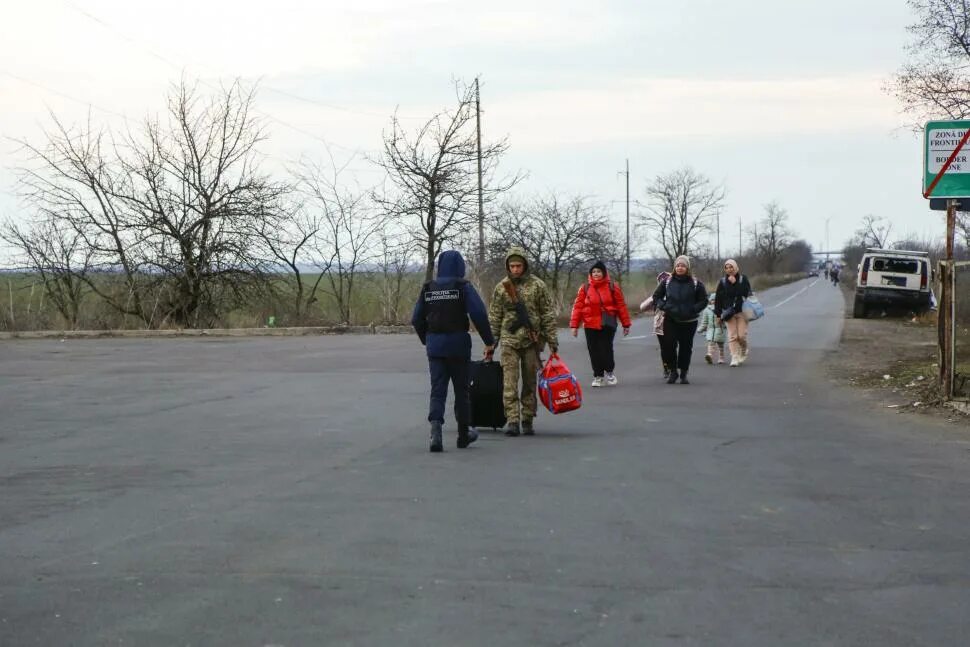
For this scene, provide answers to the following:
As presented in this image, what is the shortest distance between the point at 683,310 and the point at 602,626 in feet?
40.1

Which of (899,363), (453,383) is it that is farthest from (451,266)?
(899,363)

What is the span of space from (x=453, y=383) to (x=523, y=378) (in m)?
1.35

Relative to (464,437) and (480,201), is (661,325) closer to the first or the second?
(464,437)

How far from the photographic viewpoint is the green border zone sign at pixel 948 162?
13.4 m

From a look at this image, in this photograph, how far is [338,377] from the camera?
1773 centimetres

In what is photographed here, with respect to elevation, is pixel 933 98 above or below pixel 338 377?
above

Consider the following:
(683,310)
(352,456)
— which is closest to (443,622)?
(352,456)

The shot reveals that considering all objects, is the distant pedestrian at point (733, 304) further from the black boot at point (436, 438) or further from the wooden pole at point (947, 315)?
the black boot at point (436, 438)

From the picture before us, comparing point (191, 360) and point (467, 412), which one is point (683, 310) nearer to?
point (467, 412)

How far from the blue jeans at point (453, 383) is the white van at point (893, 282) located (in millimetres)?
31226

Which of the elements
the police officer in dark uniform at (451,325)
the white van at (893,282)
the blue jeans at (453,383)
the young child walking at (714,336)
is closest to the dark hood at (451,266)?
the police officer in dark uniform at (451,325)

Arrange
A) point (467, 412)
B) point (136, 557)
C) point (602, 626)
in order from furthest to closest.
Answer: point (467, 412) → point (136, 557) → point (602, 626)

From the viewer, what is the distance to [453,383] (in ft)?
34.7

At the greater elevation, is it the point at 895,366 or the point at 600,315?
the point at 600,315
